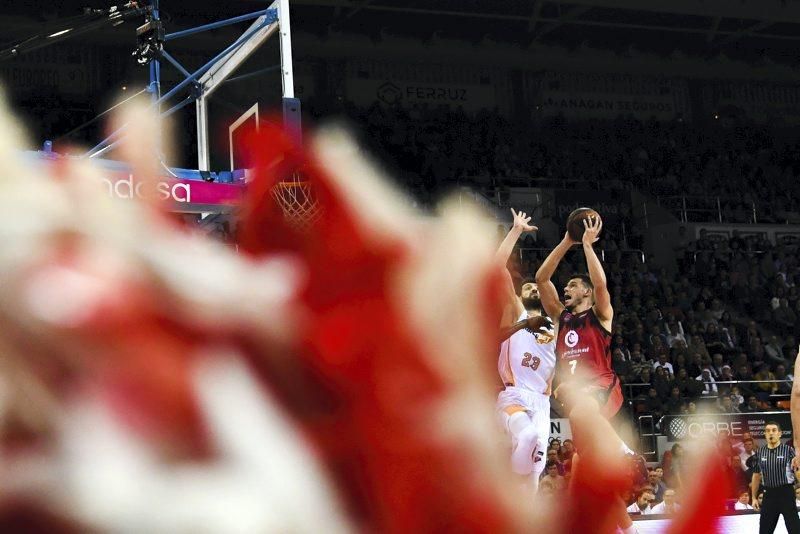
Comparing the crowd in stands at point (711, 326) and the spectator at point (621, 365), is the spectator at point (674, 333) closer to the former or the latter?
the crowd in stands at point (711, 326)

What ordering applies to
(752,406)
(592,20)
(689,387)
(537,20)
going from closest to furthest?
(689,387) < (752,406) < (537,20) < (592,20)

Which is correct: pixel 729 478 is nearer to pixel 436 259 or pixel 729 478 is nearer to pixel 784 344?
pixel 436 259

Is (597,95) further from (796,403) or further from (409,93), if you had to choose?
(796,403)

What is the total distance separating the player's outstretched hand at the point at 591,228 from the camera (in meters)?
6.03

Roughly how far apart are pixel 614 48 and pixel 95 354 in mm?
22800

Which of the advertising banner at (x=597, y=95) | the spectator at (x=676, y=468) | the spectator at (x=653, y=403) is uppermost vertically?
the advertising banner at (x=597, y=95)

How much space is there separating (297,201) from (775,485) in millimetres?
8663

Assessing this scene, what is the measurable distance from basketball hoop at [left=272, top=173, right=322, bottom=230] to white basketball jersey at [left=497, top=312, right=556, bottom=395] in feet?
22.3

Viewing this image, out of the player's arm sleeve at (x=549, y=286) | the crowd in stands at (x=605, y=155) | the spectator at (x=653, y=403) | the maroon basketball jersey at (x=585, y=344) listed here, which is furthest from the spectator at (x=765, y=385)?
the maroon basketball jersey at (x=585, y=344)

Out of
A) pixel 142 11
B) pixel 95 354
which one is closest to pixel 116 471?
pixel 95 354

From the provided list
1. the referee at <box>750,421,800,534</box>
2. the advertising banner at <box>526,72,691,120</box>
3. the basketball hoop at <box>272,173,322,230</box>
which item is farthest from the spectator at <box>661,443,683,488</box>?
the advertising banner at <box>526,72,691,120</box>

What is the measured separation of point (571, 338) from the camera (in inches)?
295

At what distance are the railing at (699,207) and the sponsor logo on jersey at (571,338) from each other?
524 inches

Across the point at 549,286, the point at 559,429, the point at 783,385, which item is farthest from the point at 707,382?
the point at 549,286
